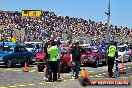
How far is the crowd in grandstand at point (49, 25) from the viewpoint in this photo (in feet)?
159

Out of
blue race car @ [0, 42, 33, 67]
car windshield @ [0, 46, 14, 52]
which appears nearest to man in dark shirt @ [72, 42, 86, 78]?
blue race car @ [0, 42, 33, 67]

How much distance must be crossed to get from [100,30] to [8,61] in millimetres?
38305

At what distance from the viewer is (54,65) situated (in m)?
18.9

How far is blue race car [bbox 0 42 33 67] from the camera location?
29.2 metres

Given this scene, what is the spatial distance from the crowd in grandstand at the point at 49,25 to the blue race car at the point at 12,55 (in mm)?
15611

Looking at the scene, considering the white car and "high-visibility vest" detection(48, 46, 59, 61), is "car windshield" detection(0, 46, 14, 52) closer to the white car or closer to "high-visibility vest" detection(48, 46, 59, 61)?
the white car

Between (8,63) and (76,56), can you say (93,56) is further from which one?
(76,56)

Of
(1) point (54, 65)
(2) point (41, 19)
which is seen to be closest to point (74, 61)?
(1) point (54, 65)

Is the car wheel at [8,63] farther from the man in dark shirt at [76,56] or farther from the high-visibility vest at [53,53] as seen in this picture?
the high-visibility vest at [53,53]

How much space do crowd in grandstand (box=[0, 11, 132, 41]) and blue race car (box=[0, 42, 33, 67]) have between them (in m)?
15.6

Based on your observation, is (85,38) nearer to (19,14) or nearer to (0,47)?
(19,14)

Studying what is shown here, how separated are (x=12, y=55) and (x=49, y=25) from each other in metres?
28.1

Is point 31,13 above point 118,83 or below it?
above

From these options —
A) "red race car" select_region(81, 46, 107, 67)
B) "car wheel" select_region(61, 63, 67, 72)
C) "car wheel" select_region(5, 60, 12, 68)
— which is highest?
"red race car" select_region(81, 46, 107, 67)
